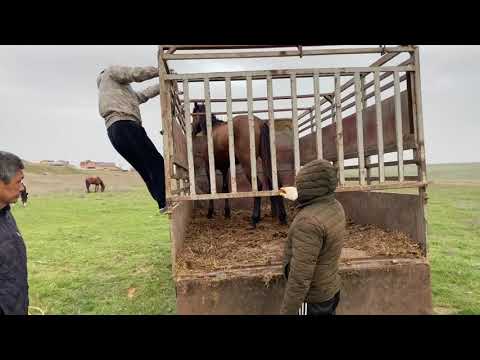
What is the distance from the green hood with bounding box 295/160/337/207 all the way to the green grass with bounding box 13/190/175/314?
226 cm

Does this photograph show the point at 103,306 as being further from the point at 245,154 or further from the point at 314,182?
the point at 314,182

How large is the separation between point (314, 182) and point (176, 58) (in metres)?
1.55

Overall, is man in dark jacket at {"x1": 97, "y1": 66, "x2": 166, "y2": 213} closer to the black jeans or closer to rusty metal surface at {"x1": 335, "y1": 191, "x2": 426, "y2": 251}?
the black jeans

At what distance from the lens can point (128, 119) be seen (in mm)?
3541

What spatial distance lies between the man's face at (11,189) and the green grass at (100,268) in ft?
4.14

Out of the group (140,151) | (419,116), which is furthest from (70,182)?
(419,116)

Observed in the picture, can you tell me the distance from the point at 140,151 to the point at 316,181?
7.13 ft

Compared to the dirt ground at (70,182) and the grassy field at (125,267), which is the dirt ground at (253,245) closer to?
the grassy field at (125,267)

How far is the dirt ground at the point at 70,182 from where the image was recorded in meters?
29.6

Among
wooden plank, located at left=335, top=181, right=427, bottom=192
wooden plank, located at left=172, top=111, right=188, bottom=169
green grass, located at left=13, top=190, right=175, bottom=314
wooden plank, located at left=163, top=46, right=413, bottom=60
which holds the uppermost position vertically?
wooden plank, located at left=163, top=46, right=413, bottom=60

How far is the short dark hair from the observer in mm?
1867

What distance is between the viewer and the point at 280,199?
4.78 metres

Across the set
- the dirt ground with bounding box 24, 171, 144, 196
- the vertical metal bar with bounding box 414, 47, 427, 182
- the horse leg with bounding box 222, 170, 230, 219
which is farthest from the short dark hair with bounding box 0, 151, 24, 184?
the dirt ground with bounding box 24, 171, 144, 196
